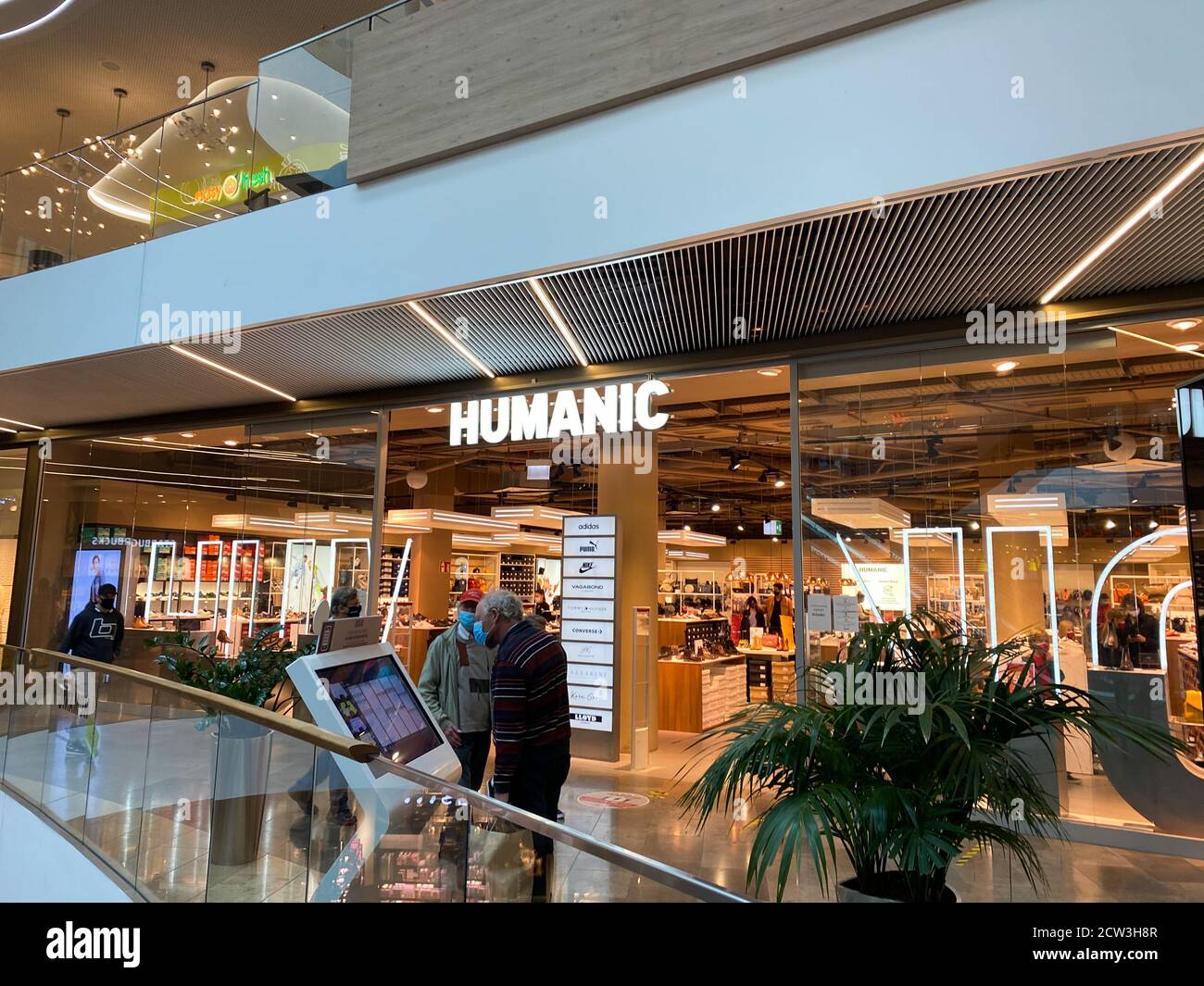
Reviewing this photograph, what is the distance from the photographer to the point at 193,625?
1275cm

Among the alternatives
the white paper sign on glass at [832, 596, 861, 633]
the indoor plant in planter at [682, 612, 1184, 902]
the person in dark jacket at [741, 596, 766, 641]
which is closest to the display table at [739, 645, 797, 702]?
the person in dark jacket at [741, 596, 766, 641]

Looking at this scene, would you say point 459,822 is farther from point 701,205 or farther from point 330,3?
point 330,3

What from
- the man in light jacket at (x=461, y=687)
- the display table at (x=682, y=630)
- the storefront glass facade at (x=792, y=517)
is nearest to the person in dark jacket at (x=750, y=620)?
the storefront glass facade at (x=792, y=517)

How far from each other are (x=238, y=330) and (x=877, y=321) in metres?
5.06

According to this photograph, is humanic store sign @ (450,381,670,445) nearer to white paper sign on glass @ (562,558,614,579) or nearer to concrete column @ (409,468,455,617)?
white paper sign on glass @ (562,558,614,579)

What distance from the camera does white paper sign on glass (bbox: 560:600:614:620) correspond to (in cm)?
790

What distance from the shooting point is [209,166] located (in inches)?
273

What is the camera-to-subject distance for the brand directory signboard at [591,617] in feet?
25.5

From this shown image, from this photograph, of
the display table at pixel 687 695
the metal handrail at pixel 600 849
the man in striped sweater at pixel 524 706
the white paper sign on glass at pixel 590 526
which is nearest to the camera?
the metal handrail at pixel 600 849

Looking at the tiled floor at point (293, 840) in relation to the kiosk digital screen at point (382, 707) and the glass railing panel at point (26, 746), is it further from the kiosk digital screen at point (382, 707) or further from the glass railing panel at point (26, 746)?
the kiosk digital screen at point (382, 707)

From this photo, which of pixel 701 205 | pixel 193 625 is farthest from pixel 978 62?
pixel 193 625

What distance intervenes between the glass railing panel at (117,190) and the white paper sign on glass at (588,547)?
4.93 m
